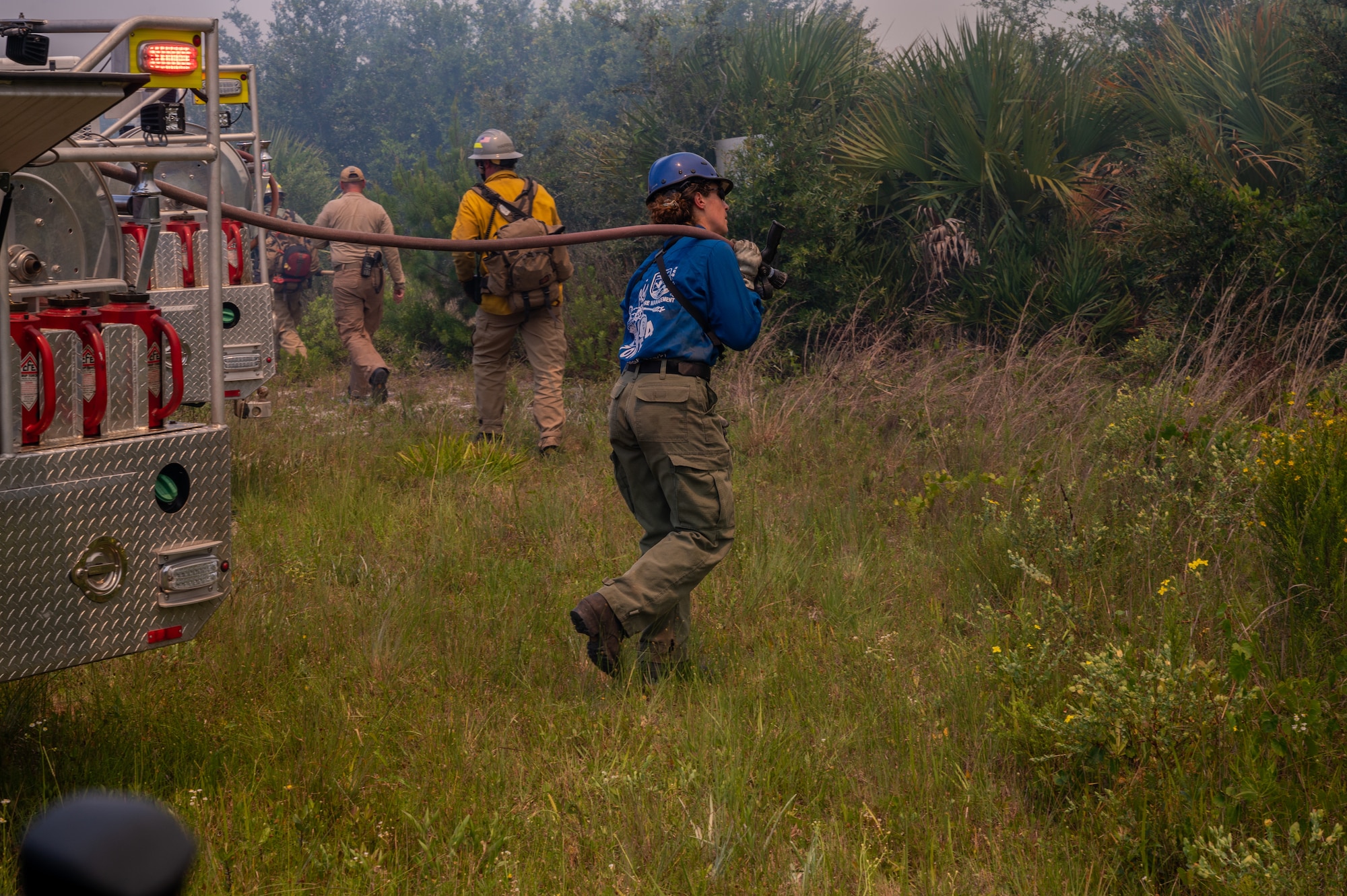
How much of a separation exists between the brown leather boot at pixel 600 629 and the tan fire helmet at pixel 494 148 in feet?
15.2

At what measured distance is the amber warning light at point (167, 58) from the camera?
3188 mm

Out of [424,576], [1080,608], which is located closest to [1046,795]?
[1080,608]

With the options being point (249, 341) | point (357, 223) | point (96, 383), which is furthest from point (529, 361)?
point (96, 383)

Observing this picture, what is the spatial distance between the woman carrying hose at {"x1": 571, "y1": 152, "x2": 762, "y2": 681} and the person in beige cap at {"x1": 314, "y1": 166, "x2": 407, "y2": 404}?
643cm

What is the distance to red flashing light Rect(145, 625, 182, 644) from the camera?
10.0ft

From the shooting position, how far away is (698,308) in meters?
4.30

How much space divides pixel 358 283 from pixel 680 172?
271 inches

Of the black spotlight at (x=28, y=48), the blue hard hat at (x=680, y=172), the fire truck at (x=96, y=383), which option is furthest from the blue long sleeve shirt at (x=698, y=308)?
the black spotlight at (x=28, y=48)

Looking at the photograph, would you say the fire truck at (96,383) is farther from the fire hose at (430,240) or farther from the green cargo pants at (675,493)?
the green cargo pants at (675,493)

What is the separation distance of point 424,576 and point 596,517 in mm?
1193

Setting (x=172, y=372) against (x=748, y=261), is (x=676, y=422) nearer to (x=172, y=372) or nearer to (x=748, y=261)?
(x=748, y=261)

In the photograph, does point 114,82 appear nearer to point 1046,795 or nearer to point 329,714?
point 329,714

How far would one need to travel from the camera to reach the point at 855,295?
33.5 feet

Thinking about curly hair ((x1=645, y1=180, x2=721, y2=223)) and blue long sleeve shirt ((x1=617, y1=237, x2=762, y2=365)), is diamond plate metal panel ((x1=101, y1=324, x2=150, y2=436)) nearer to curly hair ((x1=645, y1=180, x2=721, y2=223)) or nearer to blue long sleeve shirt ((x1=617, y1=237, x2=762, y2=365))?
blue long sleeve shirt ((x1=617, y1=237, x2=762, y2=365))
